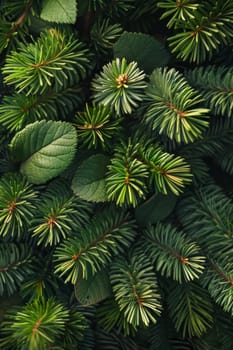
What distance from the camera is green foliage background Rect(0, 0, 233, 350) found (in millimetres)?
514

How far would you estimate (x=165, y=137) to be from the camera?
564mm

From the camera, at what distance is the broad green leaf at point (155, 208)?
56cm

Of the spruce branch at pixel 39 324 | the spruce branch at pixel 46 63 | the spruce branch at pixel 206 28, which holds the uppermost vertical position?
the spruce branch at pixel 206 28

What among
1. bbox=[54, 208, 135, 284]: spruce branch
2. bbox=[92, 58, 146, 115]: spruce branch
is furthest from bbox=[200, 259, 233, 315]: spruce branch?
bbox=[92, 58, 146, 115]: spruce branch

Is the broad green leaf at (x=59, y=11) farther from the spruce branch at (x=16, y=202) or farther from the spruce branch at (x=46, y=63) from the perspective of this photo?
the spruce branch at (x=16, y=202)

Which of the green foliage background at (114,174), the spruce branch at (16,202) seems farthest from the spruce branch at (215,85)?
the spruce branch at (16,202)

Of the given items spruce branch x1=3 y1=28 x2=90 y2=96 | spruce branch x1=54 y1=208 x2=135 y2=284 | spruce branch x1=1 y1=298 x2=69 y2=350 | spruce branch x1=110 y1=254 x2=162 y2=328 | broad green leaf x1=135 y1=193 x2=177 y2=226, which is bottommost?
spruce branch x1=1 y1=298 x2=69 y2=350

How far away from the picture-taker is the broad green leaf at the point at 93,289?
21.5 inches

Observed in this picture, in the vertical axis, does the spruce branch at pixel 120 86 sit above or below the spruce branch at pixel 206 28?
below

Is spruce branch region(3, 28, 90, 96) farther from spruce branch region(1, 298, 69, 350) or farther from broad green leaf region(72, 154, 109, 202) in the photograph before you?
spruce branch region(1, 298, 69, 350)

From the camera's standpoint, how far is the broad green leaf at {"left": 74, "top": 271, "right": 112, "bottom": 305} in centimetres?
55

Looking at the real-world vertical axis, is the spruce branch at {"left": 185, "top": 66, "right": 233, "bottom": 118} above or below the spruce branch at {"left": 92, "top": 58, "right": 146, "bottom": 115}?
above

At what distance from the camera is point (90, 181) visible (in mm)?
538

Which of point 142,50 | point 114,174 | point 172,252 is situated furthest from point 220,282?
point 142,50
